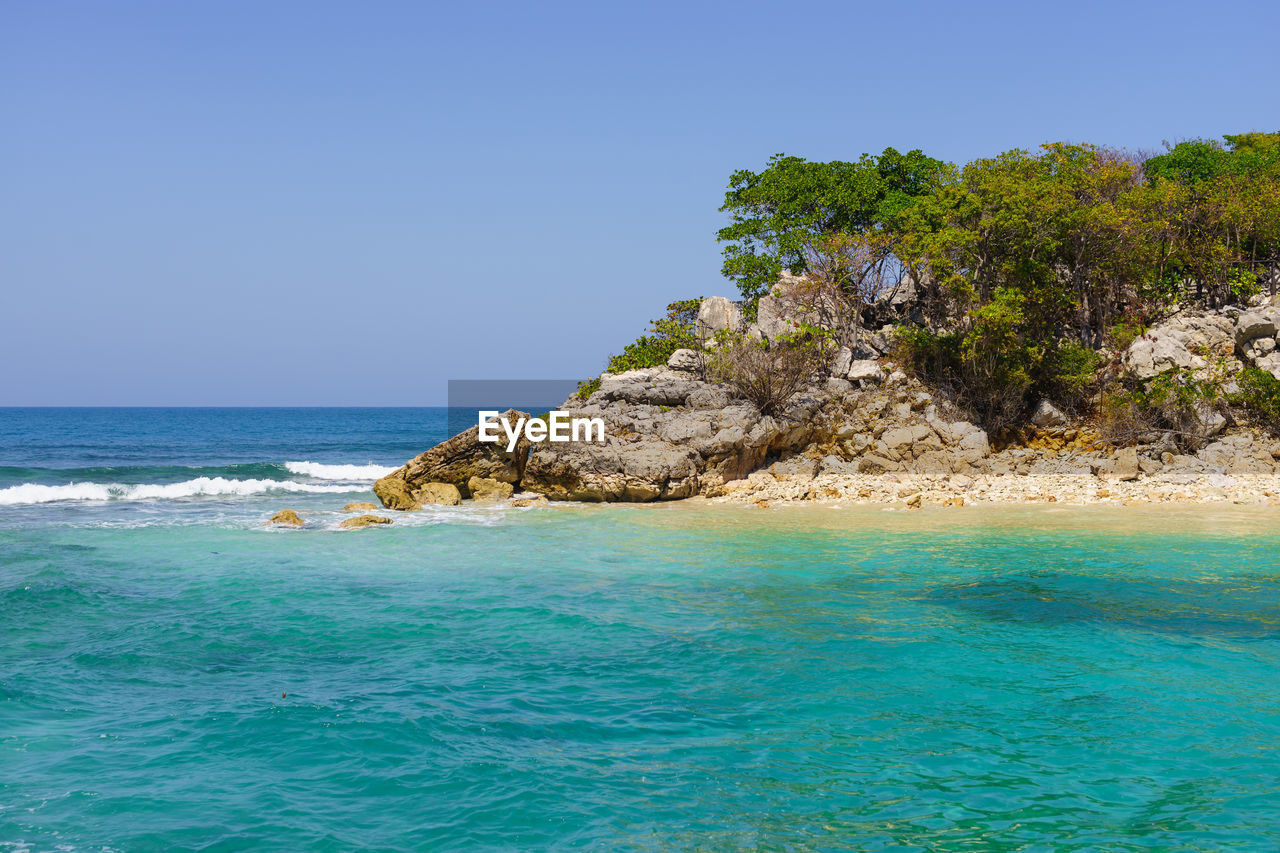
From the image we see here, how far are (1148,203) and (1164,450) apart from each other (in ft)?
29.3

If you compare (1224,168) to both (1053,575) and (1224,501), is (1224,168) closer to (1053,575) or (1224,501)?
(1224,501)

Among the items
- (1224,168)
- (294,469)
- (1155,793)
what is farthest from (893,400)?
(294,469)

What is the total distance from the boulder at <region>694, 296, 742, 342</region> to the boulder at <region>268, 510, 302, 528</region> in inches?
686

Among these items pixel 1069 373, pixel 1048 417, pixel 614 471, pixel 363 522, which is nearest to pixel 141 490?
pixel 363 522

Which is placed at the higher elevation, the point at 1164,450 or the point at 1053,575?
A: the point at 1164,450

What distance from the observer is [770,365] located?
28891mm

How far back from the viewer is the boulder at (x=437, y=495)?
2447 cm

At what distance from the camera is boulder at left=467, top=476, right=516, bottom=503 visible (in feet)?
83.6

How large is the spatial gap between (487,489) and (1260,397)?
2374 centimetres

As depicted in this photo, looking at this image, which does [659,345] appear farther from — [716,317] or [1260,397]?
[1260,397]

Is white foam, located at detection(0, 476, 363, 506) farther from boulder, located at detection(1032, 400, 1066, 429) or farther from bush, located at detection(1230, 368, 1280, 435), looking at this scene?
bush, located at detection(1230, 368, 1280, 435)

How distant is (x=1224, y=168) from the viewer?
34.3 metres

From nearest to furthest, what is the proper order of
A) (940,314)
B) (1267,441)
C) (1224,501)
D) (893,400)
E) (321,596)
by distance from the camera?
(321,596) < (1224,501) < (1267,441) < (893,400) < (940,314)

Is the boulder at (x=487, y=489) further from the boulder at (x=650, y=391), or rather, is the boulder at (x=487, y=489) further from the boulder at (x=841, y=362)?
the boulder at (x=841, y=362)
